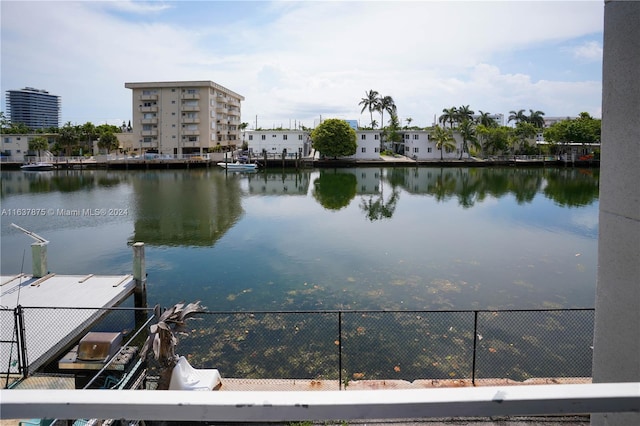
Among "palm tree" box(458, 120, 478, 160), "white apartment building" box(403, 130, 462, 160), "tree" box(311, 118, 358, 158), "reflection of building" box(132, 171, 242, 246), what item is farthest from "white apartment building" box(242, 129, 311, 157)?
"palm tree" box(458, 120, 478, 160)

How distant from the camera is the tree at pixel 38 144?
8175cm

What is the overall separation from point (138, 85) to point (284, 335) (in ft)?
260

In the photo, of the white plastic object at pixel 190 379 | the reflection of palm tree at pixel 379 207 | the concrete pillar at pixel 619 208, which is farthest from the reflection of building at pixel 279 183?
the concrete pillar at pixel 619 208

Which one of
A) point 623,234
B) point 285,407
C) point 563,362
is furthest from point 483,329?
point 285,407

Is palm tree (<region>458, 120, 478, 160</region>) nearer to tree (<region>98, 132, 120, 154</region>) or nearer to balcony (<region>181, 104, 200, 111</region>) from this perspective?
balcony (<region>181, 104, 200, 111</region>)

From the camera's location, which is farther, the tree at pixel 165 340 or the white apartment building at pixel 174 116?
the white apartment building at pixel 174 116

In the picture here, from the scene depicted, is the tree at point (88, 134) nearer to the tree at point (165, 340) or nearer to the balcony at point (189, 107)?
the balcony at point (189, 107)

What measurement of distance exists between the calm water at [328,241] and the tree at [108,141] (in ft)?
105

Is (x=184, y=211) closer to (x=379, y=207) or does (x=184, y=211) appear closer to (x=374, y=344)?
(x=379, y=207)

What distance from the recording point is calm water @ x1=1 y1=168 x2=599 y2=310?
616 inches

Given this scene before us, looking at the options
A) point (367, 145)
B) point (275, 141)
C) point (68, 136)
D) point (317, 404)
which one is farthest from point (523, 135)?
point (317, 404)

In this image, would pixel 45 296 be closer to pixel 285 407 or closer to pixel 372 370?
pixel 372 370

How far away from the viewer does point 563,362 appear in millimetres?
10445

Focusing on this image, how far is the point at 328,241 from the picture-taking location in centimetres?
2403
